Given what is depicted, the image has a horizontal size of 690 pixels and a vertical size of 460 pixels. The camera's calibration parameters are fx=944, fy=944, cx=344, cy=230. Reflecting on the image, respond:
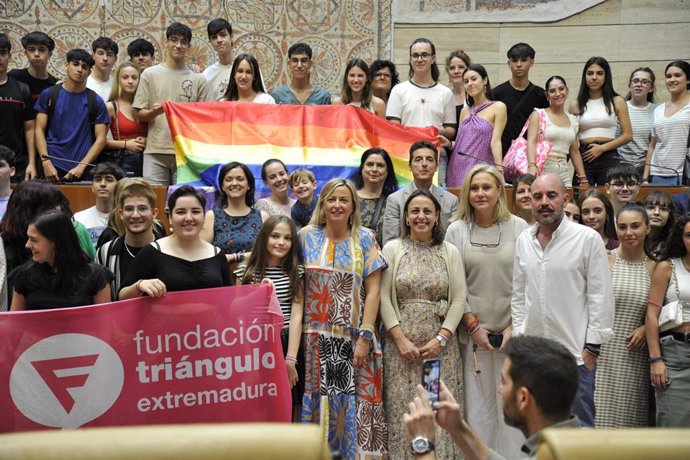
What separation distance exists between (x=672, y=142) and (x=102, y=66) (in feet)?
16.8

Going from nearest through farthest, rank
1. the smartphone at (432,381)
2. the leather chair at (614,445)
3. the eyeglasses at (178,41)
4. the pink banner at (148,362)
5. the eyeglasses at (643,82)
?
1. the leather chair at (614,445)
2. the smartphone at (432,381)
3. the pink banner at (148,362)
4. the eyeglasses at (178,41)
5. the eyeglasses at (643,82)

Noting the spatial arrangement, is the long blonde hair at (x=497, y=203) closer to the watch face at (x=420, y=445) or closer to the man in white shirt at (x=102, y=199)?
the man in white shirt at (x=102, y=199)

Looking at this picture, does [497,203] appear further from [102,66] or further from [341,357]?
[102,66]

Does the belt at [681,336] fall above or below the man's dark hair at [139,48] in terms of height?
below

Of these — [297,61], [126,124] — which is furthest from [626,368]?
[126,124]

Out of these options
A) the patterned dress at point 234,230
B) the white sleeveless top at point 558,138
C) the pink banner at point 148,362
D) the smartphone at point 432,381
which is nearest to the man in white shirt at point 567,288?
the pink banner at point 148,362

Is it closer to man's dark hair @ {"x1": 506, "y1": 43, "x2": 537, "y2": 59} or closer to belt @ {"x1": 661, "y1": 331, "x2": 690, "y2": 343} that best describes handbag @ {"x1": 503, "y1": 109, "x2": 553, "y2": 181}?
man's dark hair @ {"x1": 506, "y1": 43, "x2": 537, "y2": 59}

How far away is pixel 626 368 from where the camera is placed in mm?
5727

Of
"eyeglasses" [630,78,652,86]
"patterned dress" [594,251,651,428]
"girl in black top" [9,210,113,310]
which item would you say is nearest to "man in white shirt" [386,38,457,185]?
"eyeglasses" [630,78,652,86]

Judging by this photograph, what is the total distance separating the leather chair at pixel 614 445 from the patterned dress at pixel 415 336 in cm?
335

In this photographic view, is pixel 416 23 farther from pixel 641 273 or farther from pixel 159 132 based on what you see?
pixel 641 273

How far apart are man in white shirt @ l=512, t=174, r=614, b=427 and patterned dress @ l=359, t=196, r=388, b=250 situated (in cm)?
126

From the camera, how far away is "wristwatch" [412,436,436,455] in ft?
9.86

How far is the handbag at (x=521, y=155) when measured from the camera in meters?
7.64
